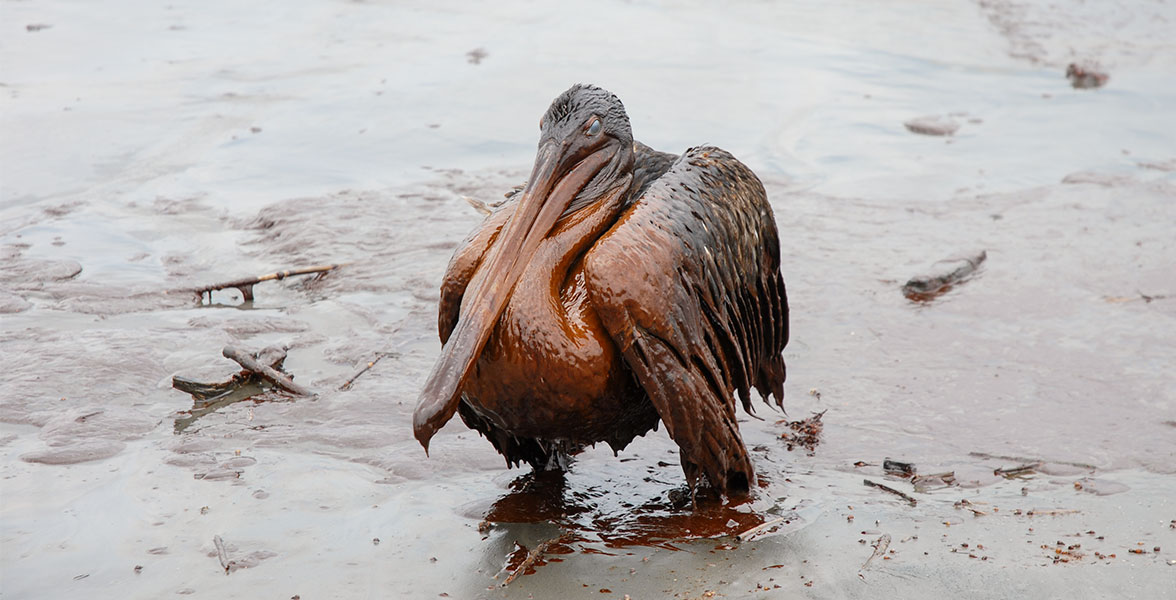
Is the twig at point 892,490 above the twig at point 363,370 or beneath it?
above

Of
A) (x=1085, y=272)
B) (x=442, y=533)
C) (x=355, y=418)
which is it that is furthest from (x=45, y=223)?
(x=1085, y=272)

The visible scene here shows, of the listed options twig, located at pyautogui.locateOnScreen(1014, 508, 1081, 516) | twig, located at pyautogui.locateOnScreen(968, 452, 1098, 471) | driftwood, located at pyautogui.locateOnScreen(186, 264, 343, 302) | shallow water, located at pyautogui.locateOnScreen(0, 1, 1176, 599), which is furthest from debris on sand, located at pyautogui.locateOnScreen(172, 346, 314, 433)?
twig, located at pyautogui.locateOnScreen(1014, 508, 1081, 516)

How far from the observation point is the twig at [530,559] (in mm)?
4410

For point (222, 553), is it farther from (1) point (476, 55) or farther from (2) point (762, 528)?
(1) point (476, 55)

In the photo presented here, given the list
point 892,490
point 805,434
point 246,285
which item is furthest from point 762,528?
point 246,285

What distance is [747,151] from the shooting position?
11.5 metres

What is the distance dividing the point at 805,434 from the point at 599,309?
1.95 meters

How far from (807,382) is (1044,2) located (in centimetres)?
1574

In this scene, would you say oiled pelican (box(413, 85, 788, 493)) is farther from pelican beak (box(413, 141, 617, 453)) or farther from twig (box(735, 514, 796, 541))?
twig (box(735, 514, 796, 541))

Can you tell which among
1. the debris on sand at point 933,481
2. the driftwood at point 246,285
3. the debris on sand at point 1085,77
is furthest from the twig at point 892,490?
the debris on sand at point 1085,77

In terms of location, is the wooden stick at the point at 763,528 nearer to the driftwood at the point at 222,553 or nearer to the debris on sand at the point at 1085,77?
the driftwood at the point at 222,553

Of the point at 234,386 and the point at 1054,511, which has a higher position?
the point at 1054,511

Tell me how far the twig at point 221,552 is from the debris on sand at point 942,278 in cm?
529

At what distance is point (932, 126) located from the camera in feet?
41.8
